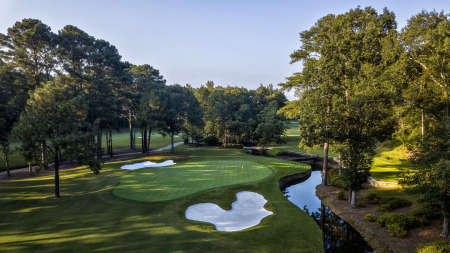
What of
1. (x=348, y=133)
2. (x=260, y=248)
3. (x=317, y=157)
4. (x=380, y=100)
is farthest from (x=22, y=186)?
(x=317, y=157)

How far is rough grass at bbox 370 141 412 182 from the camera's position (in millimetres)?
24802

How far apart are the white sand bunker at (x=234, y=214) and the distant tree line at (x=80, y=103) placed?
11.1m

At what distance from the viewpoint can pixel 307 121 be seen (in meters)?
22.6

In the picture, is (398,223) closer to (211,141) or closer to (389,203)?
(389,203)

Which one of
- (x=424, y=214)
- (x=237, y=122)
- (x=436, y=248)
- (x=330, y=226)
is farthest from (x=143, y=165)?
(x=436, y=248)

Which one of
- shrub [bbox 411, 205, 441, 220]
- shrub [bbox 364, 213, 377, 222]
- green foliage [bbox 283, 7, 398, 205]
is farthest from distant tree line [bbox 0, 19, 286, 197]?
shrub [bbox 411, 205, 441, 220]

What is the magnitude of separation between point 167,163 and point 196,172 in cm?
947

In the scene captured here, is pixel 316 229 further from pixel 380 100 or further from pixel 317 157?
pixel 317 157

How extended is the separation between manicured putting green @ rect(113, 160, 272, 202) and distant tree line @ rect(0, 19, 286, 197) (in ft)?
14.8

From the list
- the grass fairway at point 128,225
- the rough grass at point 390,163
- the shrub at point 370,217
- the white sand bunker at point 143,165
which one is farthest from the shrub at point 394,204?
the white sand bunker at point 143,165

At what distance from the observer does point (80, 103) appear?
2192cm

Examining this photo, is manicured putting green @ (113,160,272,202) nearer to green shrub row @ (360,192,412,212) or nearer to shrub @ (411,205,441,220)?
green shrub row @ (360,192,412,212)

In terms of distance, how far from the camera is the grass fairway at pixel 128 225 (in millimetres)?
12344

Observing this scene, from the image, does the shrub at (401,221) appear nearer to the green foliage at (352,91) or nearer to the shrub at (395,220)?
the shrub at (395,220)
